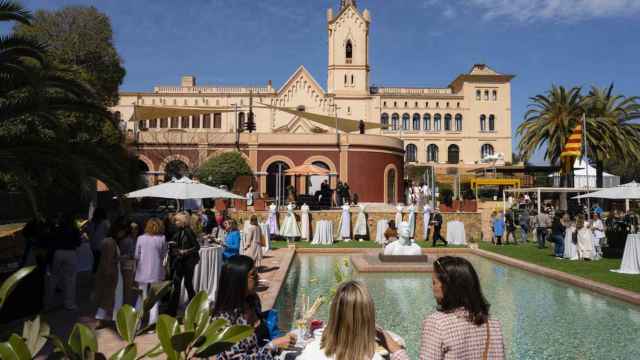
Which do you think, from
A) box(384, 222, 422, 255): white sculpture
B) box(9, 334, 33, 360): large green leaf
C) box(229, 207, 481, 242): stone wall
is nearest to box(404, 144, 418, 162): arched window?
box(229, 207, 481, 242): stone wall

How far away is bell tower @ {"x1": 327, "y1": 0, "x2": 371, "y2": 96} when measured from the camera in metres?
61.3

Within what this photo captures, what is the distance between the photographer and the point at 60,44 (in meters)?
30.2

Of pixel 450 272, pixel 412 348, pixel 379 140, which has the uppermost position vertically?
pixel 379 140

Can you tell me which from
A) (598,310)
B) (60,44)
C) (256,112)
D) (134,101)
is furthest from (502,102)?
(598,310)

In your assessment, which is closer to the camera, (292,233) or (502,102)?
(292,233)

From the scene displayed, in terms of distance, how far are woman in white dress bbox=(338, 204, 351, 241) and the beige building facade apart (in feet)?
81.2

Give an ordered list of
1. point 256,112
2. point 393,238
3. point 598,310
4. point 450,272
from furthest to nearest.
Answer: point 256,112 < point 393,238 < point 598,310 < point 450,272

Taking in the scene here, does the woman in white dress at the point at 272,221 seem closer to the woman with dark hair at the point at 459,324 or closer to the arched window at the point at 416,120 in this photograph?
the woman with dark hair at the point at 459,324

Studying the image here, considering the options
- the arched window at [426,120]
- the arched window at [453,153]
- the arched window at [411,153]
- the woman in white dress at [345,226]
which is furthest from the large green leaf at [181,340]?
the arched window at [426,120]

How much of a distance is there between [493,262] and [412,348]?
9.58m

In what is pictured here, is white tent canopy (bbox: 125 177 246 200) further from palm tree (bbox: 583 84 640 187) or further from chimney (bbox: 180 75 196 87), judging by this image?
chimney (bbox: 180 75 196 87)

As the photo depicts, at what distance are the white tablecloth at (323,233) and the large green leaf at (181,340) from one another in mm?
18764

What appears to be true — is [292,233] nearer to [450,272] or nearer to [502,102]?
[450,272]

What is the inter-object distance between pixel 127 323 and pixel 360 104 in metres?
61.6
